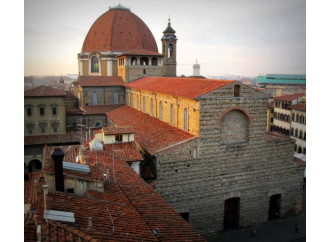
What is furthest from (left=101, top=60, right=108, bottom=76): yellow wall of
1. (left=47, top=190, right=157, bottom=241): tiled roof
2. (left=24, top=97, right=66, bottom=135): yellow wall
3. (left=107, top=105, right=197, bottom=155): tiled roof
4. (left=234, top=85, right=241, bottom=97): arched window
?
(left=47, top=190, right=157, bottom=241): tiled roof

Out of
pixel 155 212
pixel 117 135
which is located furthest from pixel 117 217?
pixel 117 135

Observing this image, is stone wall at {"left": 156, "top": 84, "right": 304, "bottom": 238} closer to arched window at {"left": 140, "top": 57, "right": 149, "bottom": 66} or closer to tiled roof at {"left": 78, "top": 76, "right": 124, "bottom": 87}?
arched window at {"left": 140, "top": 57, "right": 149, "bottom": 66}

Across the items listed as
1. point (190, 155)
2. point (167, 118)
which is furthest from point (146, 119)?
point (190, 155)

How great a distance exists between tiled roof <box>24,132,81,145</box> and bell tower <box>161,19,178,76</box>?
1081cm

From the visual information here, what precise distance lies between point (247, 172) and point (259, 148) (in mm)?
1101

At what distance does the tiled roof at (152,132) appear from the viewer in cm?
1147

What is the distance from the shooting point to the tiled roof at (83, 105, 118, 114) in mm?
21750

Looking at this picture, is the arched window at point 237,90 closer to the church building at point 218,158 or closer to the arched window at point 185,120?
the church building at point 218,158

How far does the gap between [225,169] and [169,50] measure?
1687 centimetres

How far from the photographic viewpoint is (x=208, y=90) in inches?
446

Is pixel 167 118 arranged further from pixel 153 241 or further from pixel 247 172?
pixel 153 241

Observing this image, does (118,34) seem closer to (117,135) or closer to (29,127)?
(29,127)

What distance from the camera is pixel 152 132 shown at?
44.6 feet

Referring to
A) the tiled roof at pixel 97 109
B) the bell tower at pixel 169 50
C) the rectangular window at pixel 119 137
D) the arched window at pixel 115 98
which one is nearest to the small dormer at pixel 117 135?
the rectangular window at pixel 119 137
